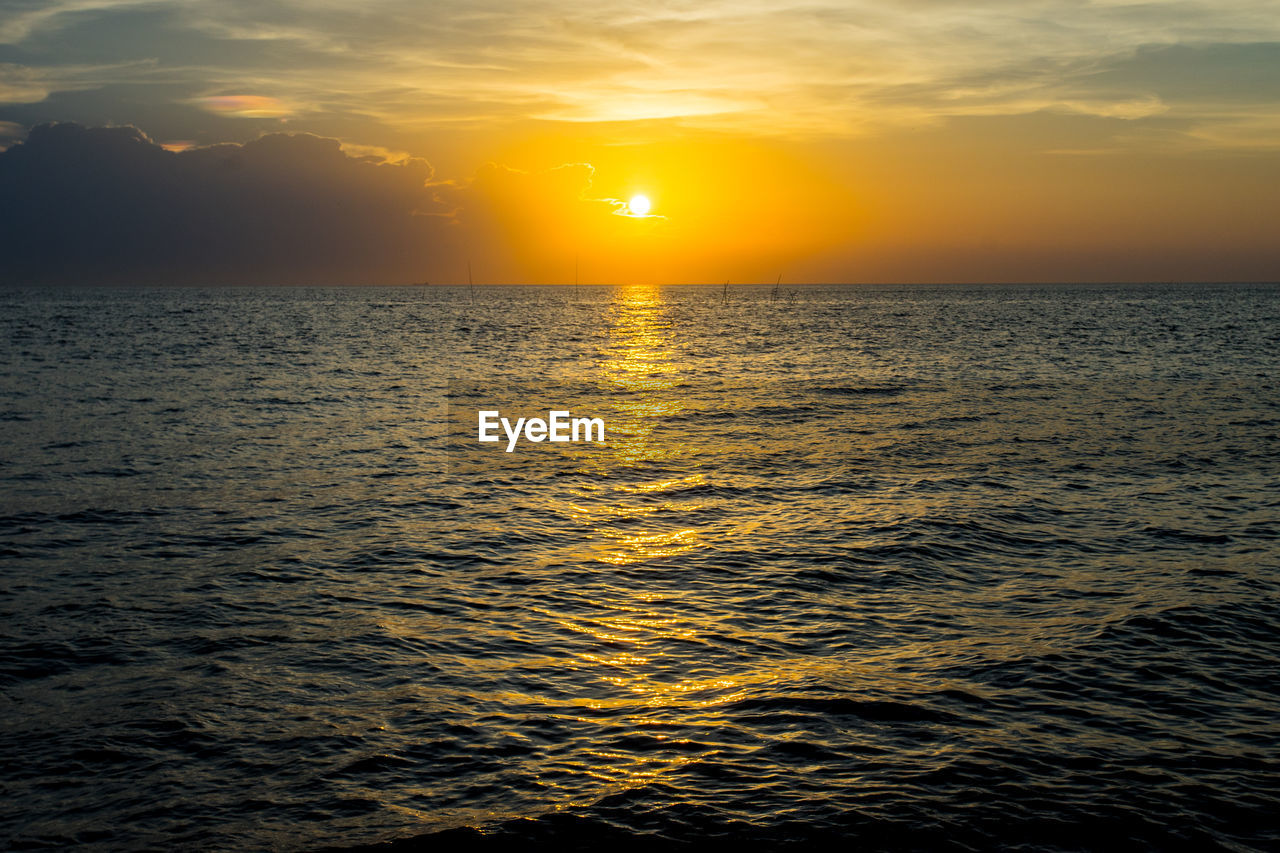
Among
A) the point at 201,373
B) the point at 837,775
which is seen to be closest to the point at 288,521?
the point at 837,775

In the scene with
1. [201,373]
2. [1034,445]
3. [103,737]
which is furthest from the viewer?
[201,373]

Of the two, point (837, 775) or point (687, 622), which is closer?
point (837, 775)

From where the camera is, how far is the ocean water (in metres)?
9.27

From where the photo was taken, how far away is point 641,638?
46.2 feet

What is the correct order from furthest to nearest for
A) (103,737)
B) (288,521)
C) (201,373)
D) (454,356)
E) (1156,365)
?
(454,356) → (1156,365) → (201,373) → (288,521) → (103,737)

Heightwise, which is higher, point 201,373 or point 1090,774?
point 201,373

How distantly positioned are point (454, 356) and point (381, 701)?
66492 mm

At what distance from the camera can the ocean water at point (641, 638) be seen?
927 centimetres

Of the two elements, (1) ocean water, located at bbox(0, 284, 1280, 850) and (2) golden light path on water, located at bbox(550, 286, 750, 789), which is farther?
(2) golden light path on water, located at bbox(550, 286, 750, 789)

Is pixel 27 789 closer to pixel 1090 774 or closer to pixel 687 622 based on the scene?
pixel 687 622

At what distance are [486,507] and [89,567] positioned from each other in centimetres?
924

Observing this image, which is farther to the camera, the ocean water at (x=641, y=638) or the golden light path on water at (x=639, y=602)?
the golden light path on water at (x=639, y=602)

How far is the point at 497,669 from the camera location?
1277 centimetres

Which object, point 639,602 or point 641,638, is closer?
point 641,638
